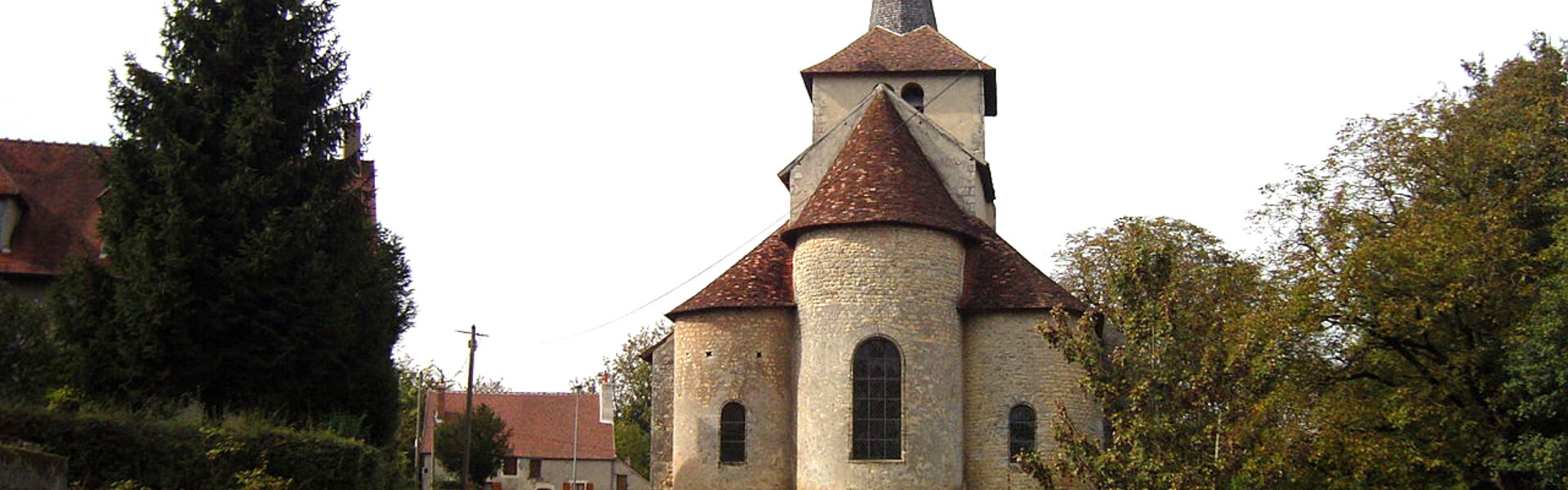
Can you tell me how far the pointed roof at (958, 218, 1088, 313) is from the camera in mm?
30141

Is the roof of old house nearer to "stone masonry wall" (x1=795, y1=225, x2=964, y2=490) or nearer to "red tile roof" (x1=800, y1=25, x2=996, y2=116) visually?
"stone masonry wall" (x1=795, y1=225, x2=964, y2=490)

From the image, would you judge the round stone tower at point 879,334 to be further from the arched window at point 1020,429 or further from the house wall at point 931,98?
the house wall at point 931,98

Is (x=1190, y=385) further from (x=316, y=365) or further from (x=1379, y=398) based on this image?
(x=316, y=365)

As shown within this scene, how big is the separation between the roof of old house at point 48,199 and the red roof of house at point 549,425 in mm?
30433

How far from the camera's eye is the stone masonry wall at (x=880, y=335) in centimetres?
2833

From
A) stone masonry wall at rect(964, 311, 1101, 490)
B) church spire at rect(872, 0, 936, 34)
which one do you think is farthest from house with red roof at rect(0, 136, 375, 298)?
church spire at rect(872, 0, 936, 34)

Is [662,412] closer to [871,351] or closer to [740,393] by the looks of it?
[740,393]

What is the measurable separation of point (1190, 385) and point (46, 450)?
1418 cm

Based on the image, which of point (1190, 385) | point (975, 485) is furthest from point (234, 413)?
point (975, 485)

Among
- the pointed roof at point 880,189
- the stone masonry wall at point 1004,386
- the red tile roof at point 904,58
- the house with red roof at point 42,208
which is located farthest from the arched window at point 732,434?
the house with red roof at point 42,208

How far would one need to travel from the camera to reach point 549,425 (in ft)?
202

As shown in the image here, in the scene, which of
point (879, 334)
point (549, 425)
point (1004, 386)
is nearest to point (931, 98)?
point (1004, 386)

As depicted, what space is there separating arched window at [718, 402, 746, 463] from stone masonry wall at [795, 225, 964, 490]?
4.29 ft

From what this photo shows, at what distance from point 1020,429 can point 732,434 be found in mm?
5876
